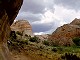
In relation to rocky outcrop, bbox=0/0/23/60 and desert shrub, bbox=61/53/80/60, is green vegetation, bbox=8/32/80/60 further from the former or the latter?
rocky outcrop, bbox=0/0/23/60

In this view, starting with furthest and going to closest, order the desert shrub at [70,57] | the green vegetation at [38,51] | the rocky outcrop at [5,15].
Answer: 1. the desert shrub at [70,57]
2. the green vegetation at [38,51]
3. the rocky outcrop at [5,15]

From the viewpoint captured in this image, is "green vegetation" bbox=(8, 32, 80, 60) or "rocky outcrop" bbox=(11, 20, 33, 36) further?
"rocky outcrop" bbox=(11, 20, 33, 36)

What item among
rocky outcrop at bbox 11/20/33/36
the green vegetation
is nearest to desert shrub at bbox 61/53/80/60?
the green vegetation

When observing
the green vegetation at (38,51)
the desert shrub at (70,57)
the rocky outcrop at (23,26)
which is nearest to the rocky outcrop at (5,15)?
the green vegetation at (38,51)

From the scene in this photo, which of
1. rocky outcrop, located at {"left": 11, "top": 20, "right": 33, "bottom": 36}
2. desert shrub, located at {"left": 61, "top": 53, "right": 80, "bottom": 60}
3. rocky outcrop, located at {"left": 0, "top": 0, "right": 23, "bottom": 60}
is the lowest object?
desert shrub, located at {"left": 61, "top": 53, "right": 80, "bottom": 60}

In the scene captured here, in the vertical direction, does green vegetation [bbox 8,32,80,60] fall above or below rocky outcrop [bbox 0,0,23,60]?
below

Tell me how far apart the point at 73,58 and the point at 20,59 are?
7516 mm

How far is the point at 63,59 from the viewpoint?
36.3 meters

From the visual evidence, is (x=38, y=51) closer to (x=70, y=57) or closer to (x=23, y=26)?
(x=70, y=57)

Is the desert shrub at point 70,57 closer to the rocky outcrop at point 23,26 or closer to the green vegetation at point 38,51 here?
the green vegetation at point 38,51

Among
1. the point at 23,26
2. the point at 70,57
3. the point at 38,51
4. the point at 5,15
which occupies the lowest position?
the point at 70,57

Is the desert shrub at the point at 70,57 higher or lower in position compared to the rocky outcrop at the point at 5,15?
lower

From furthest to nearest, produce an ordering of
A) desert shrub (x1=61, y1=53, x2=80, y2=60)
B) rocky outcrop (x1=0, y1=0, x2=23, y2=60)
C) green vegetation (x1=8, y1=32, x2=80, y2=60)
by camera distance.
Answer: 1. desert shrub (x1=61, y1=53, x2=80, y2=60)
2. green vegetation (x1=8, y1=32, x2=80, y2=60)
3. rocky outcrop (x1=0, y1=0, x2=23, y2=60)

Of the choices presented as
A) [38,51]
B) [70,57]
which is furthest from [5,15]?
[70,57]
